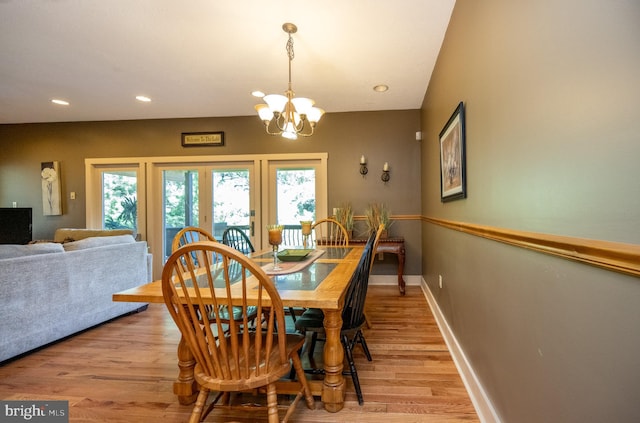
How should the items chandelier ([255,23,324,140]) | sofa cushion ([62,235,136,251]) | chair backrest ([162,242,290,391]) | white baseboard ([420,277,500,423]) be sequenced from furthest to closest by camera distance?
sofa cushion ([62,235,136,251]), chandelier ([255,23,324,140]), white baseboard ([420,277,500,423]), chair backrest ([162,242,290,391])

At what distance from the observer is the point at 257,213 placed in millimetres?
4457

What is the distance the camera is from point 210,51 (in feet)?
8.67

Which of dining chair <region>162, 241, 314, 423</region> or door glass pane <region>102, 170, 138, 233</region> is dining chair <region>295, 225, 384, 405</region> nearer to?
dining chair <region>162, 241, 314, 423</region>

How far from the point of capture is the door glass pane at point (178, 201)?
15.1 feet

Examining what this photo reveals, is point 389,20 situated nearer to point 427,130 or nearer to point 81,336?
point 427,130

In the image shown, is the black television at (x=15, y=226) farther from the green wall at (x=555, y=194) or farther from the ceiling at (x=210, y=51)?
the green wall at (x=555, y=194)

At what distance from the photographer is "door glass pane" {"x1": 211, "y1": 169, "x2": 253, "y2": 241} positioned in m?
4.52

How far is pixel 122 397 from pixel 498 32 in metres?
2.69

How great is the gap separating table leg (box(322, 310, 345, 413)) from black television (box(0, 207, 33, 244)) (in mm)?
4997

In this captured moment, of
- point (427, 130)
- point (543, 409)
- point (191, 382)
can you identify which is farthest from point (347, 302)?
point (427, 130)

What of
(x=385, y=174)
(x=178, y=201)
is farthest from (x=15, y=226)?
(x=385, y=174)

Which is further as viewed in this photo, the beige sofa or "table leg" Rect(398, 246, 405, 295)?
"table leg" Rect(398, 246, 405, 295)

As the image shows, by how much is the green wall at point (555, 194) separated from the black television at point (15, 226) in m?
5.66

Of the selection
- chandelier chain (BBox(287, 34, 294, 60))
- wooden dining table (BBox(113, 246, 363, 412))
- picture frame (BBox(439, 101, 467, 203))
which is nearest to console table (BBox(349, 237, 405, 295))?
picture frame (BBox(439, 101, 467, 203))
